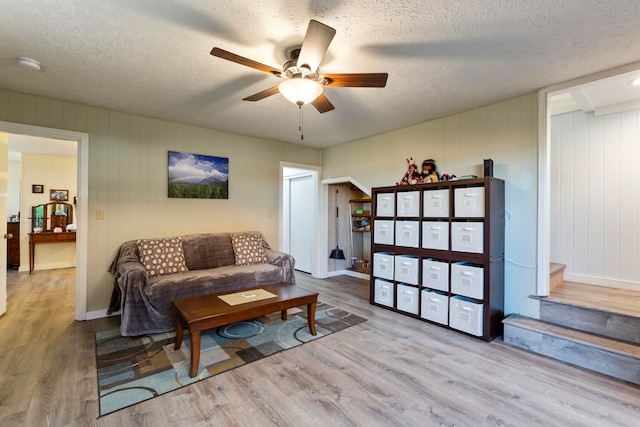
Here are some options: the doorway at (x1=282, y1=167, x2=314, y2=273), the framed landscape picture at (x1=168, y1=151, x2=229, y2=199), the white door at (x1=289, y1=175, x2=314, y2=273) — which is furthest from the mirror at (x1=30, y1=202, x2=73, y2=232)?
the white door at (x1=289, y1=175, x2=314, y2=273)

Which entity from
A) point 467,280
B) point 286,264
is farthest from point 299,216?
point 467,280

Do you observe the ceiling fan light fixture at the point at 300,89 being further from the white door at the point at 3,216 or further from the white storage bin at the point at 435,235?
the white door at the point at 3,216

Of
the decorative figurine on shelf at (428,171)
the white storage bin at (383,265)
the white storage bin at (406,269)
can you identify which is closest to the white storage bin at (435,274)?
the white storage bin at (406,269)

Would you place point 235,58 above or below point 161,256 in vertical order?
above

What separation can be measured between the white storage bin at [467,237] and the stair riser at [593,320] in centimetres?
81

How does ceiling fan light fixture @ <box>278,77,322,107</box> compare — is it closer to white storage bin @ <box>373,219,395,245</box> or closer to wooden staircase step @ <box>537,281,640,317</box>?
white storage bin @ <box>373,219,395,245</box>

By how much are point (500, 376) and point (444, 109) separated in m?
2.70

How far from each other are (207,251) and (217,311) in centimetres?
165

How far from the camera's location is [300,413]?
1.81m

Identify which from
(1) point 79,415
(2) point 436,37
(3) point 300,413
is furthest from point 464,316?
(1) point 79,415

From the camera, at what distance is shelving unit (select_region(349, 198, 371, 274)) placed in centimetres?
577

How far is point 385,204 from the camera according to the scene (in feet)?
12.5

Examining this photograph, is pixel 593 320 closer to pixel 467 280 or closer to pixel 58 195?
pixel 467 280

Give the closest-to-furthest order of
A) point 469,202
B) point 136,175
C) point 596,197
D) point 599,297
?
point 599,297
point 469,202
point 596,197
point 136,175
